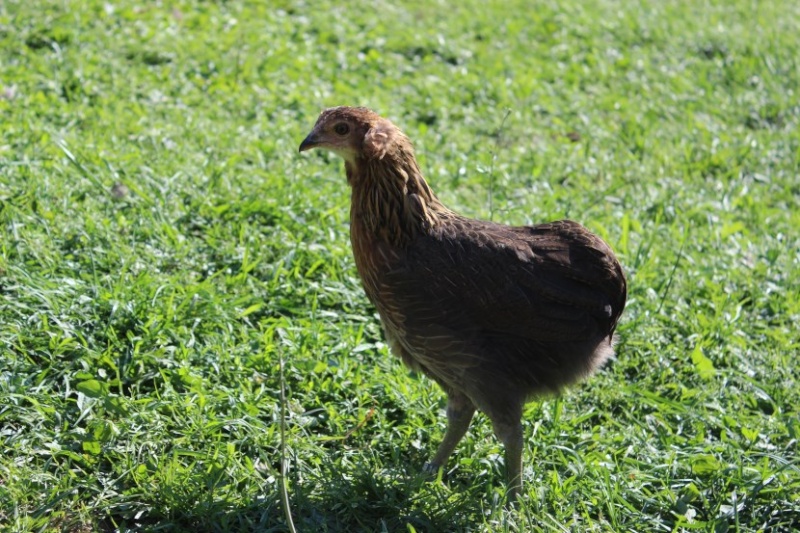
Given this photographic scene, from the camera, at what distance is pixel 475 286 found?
12.1ft

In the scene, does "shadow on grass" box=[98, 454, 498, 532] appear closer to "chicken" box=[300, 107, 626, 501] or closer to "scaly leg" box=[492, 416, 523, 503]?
"scaly leg" box=[492, 416, 523, 503]

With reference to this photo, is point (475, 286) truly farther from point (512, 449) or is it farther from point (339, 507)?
point (339, 507)

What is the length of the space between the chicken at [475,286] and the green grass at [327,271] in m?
0.50

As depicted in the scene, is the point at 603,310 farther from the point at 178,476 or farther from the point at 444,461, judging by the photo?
the point at 178,476

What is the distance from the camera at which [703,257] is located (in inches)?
218

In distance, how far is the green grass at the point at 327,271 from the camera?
147 inches

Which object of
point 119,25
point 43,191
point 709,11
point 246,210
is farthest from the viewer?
point 709,11

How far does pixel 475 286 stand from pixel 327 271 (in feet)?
4.75

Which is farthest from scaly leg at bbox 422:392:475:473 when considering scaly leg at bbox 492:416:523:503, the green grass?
scaly leg at bbox 492:416:523:503

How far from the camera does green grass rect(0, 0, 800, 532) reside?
373 centimetres

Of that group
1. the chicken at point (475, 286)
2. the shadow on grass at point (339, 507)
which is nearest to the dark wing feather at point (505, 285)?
the chicken at point (475, 286)

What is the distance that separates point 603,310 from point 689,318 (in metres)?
1.46

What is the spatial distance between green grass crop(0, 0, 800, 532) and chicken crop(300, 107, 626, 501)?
50cm

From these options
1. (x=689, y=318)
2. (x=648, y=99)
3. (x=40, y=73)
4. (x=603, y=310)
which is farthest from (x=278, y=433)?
(x=648, y=99)
